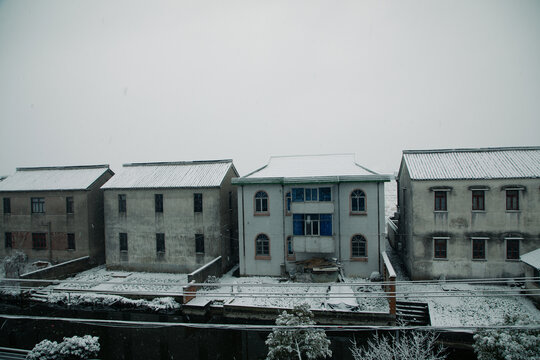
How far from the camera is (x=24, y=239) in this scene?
26.8 m

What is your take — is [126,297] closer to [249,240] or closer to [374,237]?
[249,240]

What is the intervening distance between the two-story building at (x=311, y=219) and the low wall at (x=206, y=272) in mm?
1699

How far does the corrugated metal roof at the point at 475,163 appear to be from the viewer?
64.9 feet

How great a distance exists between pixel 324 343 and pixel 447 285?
10441 millimetres

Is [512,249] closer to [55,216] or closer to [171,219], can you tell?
[171,219]

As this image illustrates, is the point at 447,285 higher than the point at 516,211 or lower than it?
lower

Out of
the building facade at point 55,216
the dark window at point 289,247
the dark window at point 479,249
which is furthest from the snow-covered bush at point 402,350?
the building facade at point 55,216

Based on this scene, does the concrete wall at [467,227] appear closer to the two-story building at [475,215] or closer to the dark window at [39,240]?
the two-story building at [475,215]

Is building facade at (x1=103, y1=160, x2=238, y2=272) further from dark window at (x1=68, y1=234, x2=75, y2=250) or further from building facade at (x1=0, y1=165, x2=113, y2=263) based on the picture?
dark window at (x1=68, y1=234, x2=75, y2=250)

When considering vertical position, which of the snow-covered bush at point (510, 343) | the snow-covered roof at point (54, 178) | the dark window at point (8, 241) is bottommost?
the snow-covered bush at point (510, 343)

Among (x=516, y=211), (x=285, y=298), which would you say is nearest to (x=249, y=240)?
(x=285, y=298)

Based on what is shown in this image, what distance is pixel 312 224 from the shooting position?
833 inches

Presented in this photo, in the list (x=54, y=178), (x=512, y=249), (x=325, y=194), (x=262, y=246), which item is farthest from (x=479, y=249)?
(x=54, y=178)

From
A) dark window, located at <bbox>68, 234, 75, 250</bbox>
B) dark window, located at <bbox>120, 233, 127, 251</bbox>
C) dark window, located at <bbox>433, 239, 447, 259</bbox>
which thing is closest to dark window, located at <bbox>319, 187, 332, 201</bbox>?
dark window, located at <bbox>433, 239, 447, 259</bbox>
